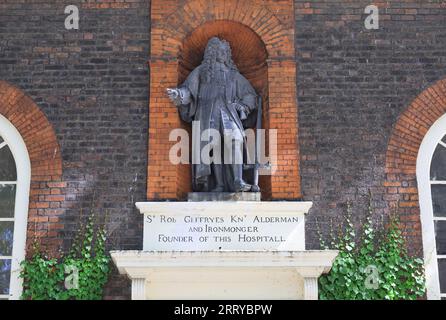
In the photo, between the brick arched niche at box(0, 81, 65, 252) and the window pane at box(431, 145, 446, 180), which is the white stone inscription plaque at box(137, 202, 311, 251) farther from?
the window pane at box(431, 145, 446, 180)

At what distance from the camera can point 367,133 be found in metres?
10.1

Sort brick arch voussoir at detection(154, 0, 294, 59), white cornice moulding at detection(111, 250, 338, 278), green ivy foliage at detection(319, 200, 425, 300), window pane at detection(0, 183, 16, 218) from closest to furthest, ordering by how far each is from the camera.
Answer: white cornice moulding at detection(111, 250, 338, 278) → green ivy foliage at detection(319, 200, 425, 300) → window pane at detection(0, 183, 16, 218) → brick arch voussoir at detection(154, 0, 294, 59)

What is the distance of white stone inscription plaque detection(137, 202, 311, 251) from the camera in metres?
9.45

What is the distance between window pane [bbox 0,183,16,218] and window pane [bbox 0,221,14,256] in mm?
114

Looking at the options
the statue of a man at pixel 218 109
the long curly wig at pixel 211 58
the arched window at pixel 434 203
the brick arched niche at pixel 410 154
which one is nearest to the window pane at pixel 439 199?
the arched window at pixel 434 203

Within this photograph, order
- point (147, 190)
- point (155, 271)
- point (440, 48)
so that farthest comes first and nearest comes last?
1. point (440, 48)
2. point (147, 190)
3. point (155, 271)

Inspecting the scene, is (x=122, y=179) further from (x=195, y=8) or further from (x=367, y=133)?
(x=367, y=133)

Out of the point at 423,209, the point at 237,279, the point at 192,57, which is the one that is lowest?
the point at 237,279

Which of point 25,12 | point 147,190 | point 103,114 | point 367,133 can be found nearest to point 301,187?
point 367,133

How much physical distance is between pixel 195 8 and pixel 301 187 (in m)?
2.80

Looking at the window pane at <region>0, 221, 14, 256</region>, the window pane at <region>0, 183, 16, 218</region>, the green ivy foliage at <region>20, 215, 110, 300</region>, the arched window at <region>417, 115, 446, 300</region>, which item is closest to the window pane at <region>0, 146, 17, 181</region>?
the window pane at <region>0, 183, 16, 218</region>

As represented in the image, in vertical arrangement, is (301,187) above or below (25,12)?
below

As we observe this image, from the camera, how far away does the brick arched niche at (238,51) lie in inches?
414

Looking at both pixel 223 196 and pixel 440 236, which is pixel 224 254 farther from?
pixel 440 236
